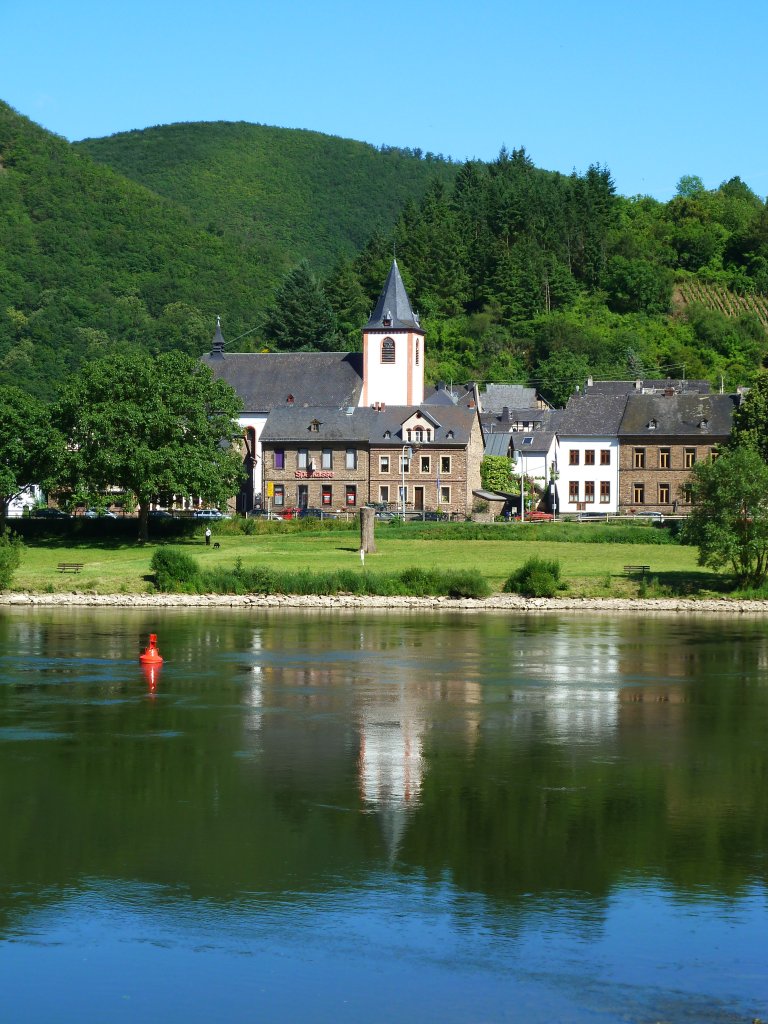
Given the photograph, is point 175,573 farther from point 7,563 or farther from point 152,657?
point 152,657

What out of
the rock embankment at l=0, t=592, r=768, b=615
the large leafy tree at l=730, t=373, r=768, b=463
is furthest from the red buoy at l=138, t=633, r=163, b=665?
the large leafy tree at l=730, t=373, r=768, b=463

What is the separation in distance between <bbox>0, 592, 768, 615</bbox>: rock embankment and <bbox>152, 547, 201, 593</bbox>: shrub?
0.80 meters

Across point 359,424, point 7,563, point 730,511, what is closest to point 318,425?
point 359,424

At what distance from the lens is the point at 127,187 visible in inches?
7377

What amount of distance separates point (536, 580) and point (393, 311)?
183ft

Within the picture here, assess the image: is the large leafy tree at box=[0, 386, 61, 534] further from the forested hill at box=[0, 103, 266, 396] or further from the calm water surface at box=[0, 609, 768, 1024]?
the forested hill at box=[0, 103, 266, 396]

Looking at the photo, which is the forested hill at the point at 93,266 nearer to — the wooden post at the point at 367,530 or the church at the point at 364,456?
the church at the point at 364,456

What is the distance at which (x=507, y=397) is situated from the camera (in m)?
132

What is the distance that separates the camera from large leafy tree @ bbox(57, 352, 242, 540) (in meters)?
70.0

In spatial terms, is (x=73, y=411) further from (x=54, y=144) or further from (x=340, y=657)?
(x=54, y=144)

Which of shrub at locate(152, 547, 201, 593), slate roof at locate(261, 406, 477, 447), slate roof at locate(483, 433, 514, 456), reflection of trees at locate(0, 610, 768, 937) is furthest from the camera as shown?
slate roof at locate(483, 433, 514, 456)

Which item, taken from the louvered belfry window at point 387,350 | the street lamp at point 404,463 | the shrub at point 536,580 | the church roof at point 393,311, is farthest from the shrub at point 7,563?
the church roof at point 393,311

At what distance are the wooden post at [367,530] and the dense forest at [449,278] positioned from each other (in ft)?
227

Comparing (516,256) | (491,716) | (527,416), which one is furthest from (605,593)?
(516,256)
